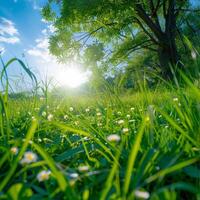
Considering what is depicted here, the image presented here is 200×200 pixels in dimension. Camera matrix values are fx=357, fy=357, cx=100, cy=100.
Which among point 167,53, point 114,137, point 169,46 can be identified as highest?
point 169,46

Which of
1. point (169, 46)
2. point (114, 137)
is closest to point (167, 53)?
point (169, 46)

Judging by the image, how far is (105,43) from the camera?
27.2m

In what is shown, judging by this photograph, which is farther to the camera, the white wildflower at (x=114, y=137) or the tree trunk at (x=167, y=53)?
the tree trunk at (x=167, y=53)

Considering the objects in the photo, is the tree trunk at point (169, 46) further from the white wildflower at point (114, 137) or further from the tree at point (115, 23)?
the white wildflower at point (114, 137)

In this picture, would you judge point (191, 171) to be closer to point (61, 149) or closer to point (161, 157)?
point (161, 157)

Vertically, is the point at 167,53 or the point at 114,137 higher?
the point at 167,53

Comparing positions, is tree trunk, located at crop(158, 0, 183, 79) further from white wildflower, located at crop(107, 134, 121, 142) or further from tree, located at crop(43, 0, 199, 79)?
white wildflower, located at crop(107, 134, 121, 142)

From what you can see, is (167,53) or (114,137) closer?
(114,137)

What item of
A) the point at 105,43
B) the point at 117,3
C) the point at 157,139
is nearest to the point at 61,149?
the point at 157,139

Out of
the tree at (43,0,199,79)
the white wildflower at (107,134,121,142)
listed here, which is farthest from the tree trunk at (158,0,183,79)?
the white wildflower at (107,134,121,142)

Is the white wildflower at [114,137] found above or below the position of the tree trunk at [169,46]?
below

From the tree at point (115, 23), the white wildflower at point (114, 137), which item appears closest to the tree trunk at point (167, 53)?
the tree at point (115, 23)

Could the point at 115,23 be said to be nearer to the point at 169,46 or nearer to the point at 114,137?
the point at 169,46

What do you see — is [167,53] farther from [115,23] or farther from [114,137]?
[114,137]
